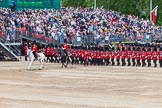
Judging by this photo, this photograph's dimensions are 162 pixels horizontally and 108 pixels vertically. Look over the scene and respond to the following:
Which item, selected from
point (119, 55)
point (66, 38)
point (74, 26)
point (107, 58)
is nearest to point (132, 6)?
point (74, 26)

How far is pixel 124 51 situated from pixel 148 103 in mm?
20097

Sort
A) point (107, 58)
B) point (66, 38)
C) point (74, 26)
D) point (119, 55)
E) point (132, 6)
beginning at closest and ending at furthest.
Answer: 1. point (119, 55)
2. point (107, 58)
3. point (66, 38)
4. point (74, 26)
5. point (132, 6)

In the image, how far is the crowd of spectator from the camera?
4884 cm

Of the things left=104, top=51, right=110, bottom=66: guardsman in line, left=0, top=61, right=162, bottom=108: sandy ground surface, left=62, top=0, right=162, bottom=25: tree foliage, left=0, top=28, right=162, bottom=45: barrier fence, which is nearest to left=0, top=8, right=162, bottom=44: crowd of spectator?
left=0, top=28, right=162, bottom=45: barrier fence

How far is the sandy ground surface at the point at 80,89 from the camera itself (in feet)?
64.8

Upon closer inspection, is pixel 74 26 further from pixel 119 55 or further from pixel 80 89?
pixel 80 89

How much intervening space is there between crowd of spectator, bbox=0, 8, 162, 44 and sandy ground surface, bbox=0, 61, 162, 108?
1453cm

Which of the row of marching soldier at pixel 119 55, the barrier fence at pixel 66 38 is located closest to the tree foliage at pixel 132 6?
the barrier fence at pixel 66 38

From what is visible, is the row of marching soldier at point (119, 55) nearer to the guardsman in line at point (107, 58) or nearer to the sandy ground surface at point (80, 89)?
the guardsman in line at point (107, 58)

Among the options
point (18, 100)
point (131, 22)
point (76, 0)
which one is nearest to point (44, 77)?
point (18, 100)

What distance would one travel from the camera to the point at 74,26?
55344 mm

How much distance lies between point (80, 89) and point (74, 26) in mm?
31250

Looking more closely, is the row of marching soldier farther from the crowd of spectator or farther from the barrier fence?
the crowd of spectator

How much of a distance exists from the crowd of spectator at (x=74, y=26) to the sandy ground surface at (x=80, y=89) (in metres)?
14.5
